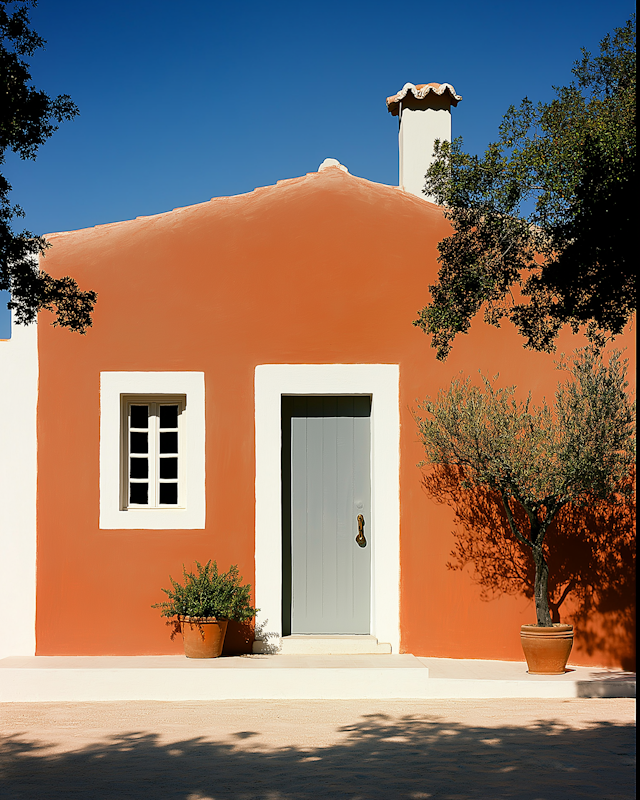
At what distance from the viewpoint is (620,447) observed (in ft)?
24.2

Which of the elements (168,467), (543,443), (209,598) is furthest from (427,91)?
(209,598)

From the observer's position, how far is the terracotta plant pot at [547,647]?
743 cm

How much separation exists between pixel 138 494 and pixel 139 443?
0.52m

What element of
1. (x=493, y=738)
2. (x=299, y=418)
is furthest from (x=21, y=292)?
(x=493, y=738)

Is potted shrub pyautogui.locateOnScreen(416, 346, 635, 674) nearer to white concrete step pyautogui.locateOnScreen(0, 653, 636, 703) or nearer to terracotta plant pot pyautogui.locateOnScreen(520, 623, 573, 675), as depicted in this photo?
terracotta plant pot pyautogui.locateOnScreen(520, 623, 573, 675)

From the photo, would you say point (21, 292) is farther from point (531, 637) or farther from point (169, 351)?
point (531, 637)

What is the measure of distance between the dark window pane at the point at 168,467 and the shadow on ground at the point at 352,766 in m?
3.05

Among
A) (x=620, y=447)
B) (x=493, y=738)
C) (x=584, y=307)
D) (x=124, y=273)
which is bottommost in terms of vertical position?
(x=493, y=738)

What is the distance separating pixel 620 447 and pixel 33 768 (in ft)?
17.4

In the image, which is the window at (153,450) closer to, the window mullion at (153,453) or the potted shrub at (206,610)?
the window mullion at (153,453)

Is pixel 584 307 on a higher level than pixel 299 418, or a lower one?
higher

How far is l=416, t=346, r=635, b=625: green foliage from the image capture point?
729 cm

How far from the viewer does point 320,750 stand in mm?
5398

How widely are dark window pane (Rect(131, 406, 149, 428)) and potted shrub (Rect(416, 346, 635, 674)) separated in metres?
2.79
